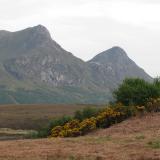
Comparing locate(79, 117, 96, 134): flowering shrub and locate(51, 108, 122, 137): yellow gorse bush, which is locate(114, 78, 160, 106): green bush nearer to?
locate(51, 108, 122, 137): yellow gorse bush

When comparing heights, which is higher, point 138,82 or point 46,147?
point 138,82

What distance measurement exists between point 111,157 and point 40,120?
7190 centimetres

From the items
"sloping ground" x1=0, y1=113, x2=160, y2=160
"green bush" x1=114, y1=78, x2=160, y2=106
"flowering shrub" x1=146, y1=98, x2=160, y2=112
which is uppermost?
"green bush" x1=114, y1=78, x2=160, y2=106

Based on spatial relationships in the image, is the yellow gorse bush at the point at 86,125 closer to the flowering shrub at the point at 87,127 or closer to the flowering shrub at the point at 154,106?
the flowering shrub at the point at 87,127

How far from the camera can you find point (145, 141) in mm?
24000

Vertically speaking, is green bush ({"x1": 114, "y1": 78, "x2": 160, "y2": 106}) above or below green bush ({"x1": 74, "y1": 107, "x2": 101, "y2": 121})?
above

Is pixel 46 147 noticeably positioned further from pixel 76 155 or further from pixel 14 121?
pixel 14 121

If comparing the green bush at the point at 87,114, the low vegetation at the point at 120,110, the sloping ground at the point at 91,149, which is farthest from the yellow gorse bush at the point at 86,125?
the sloping ground at the point at 91,149

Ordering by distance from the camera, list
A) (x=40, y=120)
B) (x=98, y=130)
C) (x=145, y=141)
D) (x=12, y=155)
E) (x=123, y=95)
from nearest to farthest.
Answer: (x=12, y=155)
(x=145, y=141)
(x=98, y=130)
(x=123, y=95)
(x=40, y=120)

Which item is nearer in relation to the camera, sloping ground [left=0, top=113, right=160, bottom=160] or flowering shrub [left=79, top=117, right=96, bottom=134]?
sloping ground [left=0, top=113, right=160, bottom=160]

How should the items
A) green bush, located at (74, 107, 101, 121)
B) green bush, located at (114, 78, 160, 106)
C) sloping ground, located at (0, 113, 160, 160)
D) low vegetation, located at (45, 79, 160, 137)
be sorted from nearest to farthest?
1. sloping ground, located at (0, 113, 160, 160)
2. low vegetation, located at (45, 79, 160, 137)
3. green bush, located at (114, 78, 160, 106)
4. green bush, located at (74, 107, 101, 121)

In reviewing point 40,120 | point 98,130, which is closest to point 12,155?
point 98,130

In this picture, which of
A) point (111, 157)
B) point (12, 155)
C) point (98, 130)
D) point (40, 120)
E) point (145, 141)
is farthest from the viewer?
point (40, 120)

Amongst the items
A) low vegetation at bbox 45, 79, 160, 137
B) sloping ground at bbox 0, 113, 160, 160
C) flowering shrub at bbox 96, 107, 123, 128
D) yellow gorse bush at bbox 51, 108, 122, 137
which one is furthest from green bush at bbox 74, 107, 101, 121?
sloping ground at bbox 0, 113, 160, 160
